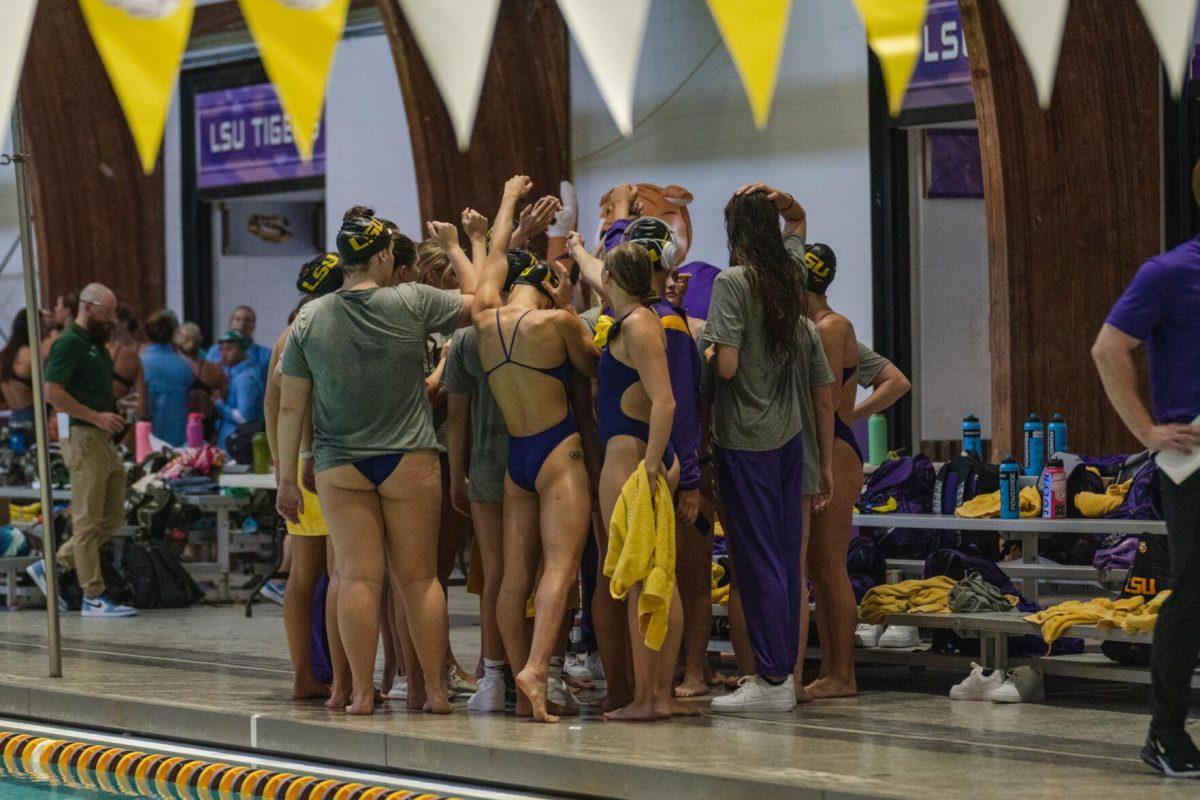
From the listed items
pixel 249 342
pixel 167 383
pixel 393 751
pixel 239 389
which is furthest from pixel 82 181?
pixel 393 751

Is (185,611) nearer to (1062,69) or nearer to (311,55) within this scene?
(1062,69)

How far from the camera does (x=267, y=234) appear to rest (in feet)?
51.3

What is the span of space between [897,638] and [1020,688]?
0.78 metres

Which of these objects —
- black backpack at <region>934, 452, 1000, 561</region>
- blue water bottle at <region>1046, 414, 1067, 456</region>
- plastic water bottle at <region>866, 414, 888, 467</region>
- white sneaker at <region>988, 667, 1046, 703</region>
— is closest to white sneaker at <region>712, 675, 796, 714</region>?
white sneaker at <region>988, 667, 1046, 703</region>

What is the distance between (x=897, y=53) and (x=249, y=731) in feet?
12.9

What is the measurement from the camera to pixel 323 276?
6164mm

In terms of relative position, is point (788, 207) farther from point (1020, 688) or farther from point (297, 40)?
point (297, 40)

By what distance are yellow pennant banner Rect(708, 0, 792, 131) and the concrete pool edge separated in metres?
2.37

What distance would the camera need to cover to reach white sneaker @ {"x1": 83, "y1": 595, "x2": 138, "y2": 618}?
10.0 meters

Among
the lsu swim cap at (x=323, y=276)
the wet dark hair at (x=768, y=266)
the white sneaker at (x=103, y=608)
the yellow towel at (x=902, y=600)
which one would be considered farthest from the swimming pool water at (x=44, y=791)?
the white sneaker at (x=103, y=608)

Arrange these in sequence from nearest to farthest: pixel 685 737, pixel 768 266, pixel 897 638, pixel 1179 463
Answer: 1. pixel 1179 463
2. pixel 685 737
3. pixel 768 266
4. pixel 897 638

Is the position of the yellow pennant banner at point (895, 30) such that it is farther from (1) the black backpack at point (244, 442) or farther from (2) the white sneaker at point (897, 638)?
(1) the black backpack at point (244, 442)

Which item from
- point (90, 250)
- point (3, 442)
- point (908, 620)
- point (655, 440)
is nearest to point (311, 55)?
point (655, 440)

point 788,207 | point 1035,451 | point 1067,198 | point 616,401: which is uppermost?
point 1067,198
